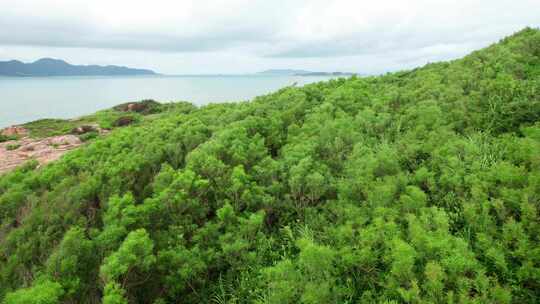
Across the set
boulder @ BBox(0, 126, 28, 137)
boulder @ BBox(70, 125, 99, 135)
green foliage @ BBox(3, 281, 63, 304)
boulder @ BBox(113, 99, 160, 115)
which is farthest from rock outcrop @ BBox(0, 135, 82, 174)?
boulder @ BBox(113, 99, 160, 115)

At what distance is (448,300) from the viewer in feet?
12.0

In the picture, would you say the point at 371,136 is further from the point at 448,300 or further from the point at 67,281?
the point at 67,281

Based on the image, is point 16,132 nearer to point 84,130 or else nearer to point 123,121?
point 84,130

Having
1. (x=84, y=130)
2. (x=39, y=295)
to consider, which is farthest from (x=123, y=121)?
(x=39, y=295)

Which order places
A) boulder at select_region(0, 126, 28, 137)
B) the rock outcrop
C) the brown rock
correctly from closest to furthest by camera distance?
the rock outcrop
boulder at select_region(0, 126, 28, 137)
the brown rock

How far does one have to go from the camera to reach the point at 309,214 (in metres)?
6.62

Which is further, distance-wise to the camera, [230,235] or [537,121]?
[537,121]

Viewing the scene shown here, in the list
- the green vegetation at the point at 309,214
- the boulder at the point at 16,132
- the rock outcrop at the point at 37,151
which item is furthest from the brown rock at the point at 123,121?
the green vegetation at the point at 309,214

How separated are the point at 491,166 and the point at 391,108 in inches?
192

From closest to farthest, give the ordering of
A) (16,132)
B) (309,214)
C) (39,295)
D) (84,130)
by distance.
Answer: (39,295)
(309,214)
(84,130)
(16,132)

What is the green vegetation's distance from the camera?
4.30 meters

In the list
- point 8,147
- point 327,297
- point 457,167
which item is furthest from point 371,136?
point 8,147

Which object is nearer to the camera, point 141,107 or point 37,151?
point 37,151

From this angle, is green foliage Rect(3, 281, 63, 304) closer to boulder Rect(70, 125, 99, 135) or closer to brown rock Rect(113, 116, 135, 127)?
boulder Rect(70, 125, 99, 135)
